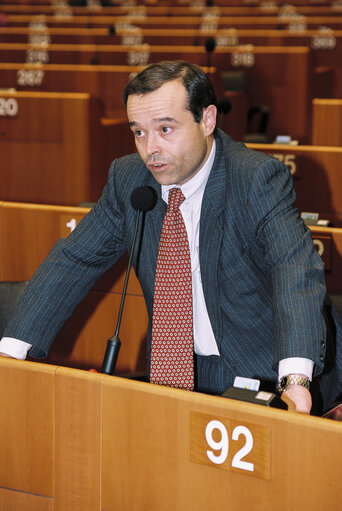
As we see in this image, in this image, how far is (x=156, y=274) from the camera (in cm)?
198

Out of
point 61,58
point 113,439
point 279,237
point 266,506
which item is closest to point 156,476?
point 113,439

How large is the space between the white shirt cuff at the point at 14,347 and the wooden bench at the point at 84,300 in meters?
0.80

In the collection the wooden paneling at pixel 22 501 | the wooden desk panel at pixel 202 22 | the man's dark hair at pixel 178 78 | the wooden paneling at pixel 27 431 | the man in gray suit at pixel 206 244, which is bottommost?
the wooden paneling at pixel 22 501

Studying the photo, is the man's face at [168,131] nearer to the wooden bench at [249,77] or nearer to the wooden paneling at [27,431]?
the wooden paneling at [27,431]

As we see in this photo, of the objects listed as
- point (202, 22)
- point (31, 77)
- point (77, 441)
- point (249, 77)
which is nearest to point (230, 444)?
point (77, 441)

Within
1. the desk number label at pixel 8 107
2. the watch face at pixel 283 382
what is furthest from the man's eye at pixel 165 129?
the desk number label at pixel 8 107

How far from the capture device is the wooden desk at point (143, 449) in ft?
3.90

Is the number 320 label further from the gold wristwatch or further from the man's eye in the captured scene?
the man's eye

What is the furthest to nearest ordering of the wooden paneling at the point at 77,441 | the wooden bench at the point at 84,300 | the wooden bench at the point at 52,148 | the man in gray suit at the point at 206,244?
the wooden bench at the point at 52,148
the wooden bench at the point at 84,300
the man in gray suit at the point at 206,244
the wooden paneling at the point at 77,441

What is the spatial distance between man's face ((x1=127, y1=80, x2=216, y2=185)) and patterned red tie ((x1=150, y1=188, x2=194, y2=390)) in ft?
0.43

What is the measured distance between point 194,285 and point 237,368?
0.25 m

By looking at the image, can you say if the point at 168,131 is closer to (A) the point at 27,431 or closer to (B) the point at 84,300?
(A) the point at 27,431

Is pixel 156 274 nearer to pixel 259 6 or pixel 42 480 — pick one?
pixel 42 480

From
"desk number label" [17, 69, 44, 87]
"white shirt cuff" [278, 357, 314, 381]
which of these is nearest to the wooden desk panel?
"desk number label" [17, 69, 44, 87]
